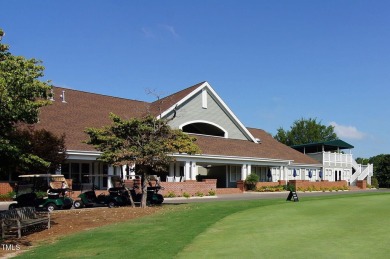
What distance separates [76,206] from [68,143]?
7.40 m

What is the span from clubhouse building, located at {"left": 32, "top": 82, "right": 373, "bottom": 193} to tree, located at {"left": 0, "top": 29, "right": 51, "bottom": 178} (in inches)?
513

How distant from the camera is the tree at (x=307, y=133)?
277ft

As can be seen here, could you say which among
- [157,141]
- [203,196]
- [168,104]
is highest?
[168,104]

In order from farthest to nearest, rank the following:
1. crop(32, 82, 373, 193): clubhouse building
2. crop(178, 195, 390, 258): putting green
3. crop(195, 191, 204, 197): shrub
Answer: crop(195, 191, 204, 197): shrub
crop(32, 82, 373, 193): clubhouse building
crop(178, 195, 390, 258): putting green

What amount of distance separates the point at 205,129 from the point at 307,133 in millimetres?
48142

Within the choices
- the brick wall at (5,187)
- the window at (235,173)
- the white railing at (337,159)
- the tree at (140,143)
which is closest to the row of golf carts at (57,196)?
the tree at (140,143)

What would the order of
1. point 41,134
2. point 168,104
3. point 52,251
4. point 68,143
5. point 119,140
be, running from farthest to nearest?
point 168,104 < point 68,143 < point 41,134 < point 119,140 < point 52,251

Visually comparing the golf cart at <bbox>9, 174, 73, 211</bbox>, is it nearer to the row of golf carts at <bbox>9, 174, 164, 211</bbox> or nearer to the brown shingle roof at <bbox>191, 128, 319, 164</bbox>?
the row of golf carts at <bbox>9, 174, 164, 211</bbox>

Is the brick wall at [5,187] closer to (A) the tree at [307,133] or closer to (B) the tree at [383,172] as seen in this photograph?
(B) the tree at [383,172]

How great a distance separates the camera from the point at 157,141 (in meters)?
20.0

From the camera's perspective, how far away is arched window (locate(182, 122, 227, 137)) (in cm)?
4000

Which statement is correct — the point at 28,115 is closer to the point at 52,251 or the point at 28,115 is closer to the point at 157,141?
the point at 52,251

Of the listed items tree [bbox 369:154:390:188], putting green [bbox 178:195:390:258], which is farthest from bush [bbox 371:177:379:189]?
putting green [bbox 178:195:390:258]

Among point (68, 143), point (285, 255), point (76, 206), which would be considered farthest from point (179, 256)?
point (68, 143)
